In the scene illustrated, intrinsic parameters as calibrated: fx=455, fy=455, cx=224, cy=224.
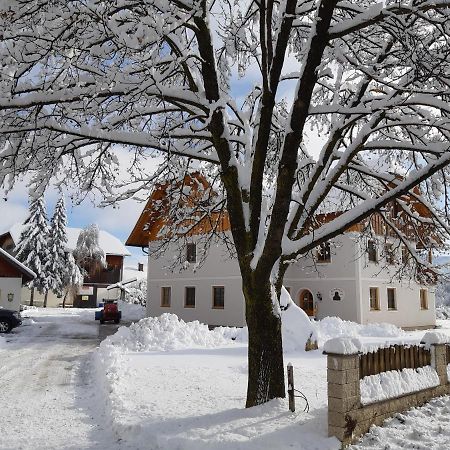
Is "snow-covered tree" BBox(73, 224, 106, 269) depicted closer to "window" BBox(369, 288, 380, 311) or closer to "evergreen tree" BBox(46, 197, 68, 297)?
"evergreen tree" BBox(46, 197, 68, 297)

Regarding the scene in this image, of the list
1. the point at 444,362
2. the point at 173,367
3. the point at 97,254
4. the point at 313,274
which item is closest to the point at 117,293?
the point at 97,254

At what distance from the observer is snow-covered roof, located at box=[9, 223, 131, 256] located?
60.3m

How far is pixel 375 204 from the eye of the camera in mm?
6719

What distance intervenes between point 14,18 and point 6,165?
2308 millimetres

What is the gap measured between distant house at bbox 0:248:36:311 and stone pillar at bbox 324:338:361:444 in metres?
29.0

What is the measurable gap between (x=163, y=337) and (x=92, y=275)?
4415 cm

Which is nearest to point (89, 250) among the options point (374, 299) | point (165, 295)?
point (165, 295)

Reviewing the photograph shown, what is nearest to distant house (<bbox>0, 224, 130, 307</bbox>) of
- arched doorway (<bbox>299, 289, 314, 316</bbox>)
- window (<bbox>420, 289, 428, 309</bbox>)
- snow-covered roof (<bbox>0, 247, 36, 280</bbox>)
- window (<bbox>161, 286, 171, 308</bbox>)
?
snow-covered roof (<bbox>0, 247, 36, 280</bbox>)

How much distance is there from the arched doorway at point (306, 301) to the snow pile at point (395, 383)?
20.6 m

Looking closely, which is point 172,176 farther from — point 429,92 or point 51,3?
point 429,92

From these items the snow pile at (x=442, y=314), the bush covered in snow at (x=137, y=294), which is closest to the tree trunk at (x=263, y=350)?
the bush covered in snow at (x=137, y=294)

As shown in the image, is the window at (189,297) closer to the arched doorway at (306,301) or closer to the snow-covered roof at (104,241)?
the arched doorway at (306,301)

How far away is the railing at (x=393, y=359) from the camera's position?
263 inches

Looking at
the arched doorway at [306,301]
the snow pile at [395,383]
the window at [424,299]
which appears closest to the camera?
the snow pile at [395,383]
